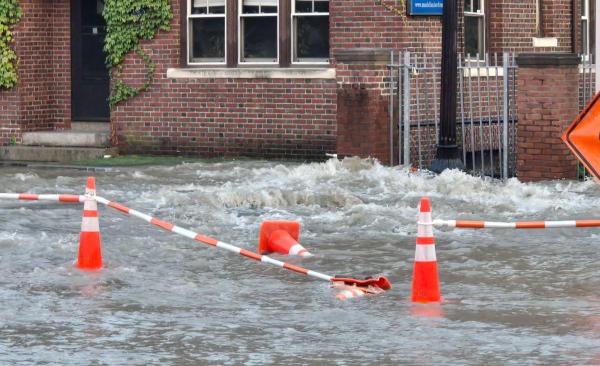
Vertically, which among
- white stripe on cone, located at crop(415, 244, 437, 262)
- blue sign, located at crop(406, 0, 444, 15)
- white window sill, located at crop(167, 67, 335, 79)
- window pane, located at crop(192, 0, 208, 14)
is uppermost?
window pane, located at crop(192, 0, 208, 14)

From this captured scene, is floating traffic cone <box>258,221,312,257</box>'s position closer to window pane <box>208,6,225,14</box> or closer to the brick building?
the brick building

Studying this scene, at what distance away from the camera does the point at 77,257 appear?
12391 millimetres

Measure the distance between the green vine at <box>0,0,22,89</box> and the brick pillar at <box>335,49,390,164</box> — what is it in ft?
21.8

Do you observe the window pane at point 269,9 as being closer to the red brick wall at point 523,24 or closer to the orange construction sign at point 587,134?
the red brick wall at point 523,24

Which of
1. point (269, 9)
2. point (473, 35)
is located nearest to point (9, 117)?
point (269, 9)

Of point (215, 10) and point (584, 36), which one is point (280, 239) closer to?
point (215, 10)

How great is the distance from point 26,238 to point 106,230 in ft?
3.61

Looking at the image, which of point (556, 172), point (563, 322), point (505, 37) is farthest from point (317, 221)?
point (505, 37)

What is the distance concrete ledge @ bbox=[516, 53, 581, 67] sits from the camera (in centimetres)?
1803

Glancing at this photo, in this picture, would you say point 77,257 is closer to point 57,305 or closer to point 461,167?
point 57,305

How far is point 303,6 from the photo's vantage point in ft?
73.0

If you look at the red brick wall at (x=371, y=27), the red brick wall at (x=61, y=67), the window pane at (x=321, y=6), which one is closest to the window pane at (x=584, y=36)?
the red brick wall at (x=371, y=27)

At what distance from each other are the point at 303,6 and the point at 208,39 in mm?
1866

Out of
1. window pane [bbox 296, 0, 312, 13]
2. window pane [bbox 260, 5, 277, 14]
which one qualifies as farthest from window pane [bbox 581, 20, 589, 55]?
window pane [bbox 260, 5, 277, 14]
